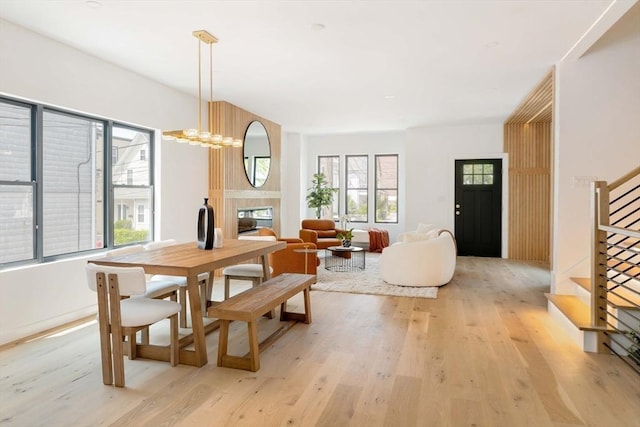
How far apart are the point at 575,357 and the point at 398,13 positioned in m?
3.12

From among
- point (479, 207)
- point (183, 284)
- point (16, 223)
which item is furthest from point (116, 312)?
point (479, 207)

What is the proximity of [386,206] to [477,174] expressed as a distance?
2.38 meters

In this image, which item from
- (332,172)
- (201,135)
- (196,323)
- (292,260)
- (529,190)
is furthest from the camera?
(332,172)

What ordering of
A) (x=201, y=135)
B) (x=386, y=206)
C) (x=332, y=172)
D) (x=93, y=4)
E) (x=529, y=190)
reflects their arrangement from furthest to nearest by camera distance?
(x=332, y=172) → (x=386, y=206) → (x=529, y=190) → (x=201, y=135) → (x=93, y=4)

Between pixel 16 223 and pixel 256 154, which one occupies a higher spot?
pixel 256 154

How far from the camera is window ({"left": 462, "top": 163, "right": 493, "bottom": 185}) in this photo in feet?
27.7

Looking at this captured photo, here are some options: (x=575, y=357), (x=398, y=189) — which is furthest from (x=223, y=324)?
(x=398, y=189)

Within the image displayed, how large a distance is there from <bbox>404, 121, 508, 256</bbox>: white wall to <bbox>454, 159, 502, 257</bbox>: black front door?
0.53 feet

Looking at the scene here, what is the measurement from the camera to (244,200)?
7094 mm

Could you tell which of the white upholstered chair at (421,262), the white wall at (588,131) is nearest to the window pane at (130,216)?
the white upholstered chair at (421,262)

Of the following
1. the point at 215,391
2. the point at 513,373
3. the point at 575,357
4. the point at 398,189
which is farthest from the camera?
the point at 398,189

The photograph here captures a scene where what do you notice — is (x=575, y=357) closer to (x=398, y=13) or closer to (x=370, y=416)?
(x=370, y=416)

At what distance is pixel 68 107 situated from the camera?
4039mm

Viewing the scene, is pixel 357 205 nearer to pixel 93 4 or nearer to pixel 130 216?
pixel 130 216
